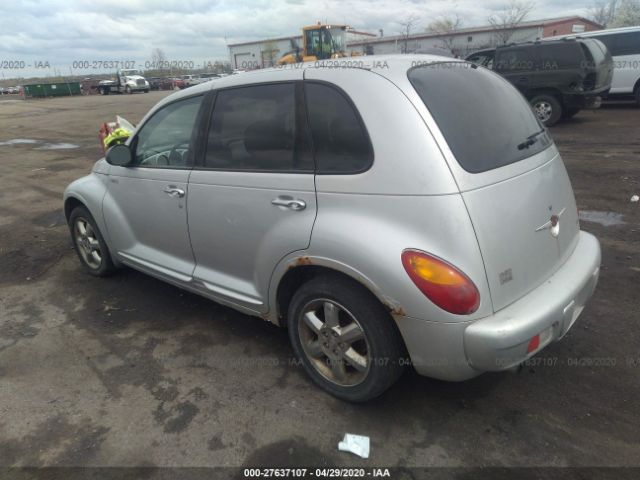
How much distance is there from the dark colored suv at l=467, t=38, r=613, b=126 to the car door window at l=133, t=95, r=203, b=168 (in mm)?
9949

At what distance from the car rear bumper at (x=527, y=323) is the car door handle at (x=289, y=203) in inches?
41.6

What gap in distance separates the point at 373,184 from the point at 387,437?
1304 mm

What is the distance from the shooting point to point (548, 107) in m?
11.5

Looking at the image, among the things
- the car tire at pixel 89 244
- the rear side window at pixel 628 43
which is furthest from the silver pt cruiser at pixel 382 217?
the rear side window at pixel 628 43

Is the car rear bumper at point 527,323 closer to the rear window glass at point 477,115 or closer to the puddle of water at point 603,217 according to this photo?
the rear window glass at point 477,115

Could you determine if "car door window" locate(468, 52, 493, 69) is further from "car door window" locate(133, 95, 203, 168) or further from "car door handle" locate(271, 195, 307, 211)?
"car door handle" locate(271, 195, 307, 211)

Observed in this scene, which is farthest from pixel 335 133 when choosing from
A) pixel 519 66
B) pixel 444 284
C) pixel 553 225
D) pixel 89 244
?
pixel 519 66

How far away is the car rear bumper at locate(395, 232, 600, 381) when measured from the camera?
2111 mm

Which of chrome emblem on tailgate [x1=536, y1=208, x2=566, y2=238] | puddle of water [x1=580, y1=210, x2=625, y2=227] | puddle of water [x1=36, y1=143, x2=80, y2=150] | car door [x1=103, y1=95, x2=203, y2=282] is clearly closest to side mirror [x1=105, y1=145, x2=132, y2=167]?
car door [x1=103, y1=95, x2=203, y2=282]

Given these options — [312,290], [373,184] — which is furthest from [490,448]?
[373,184]

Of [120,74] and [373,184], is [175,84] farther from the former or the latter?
[373,184]

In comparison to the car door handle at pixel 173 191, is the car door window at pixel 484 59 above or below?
above

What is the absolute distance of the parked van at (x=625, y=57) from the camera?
41.8ft

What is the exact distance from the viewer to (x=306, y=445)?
2428 millimetres
